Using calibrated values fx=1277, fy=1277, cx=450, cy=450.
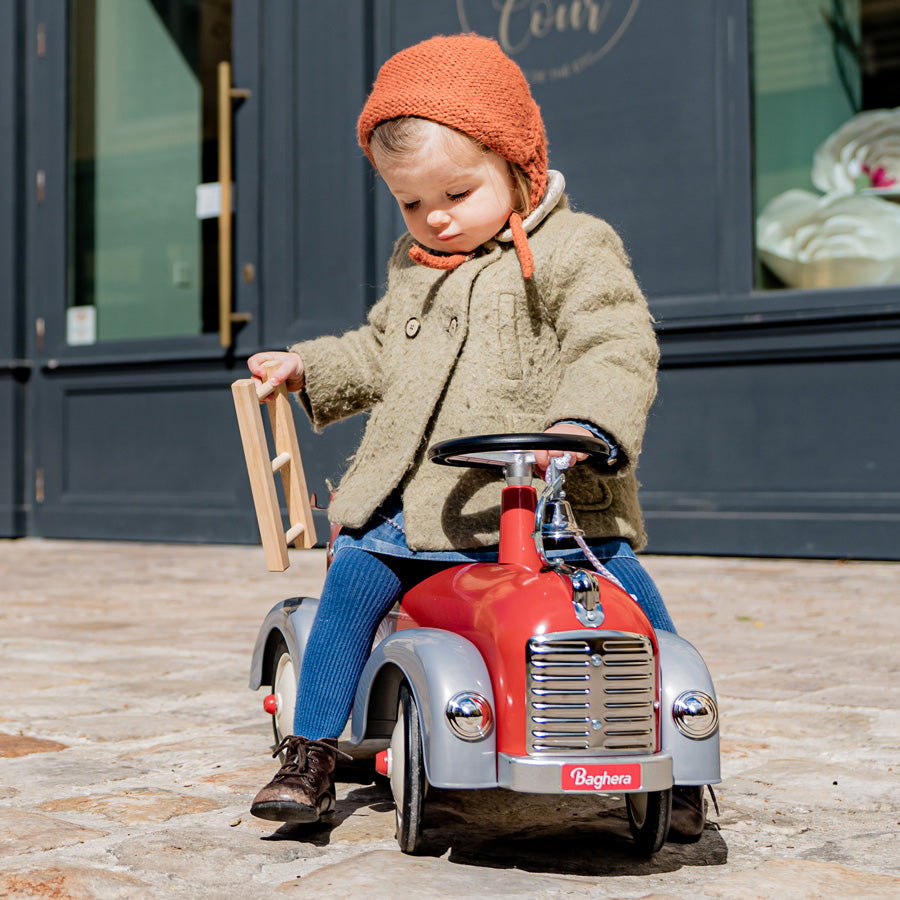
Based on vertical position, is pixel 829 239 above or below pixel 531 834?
above

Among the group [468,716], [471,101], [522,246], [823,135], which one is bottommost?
[468,716]

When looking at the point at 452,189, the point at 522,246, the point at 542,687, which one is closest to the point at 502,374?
the point at 522,246

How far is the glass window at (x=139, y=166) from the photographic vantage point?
725 cm

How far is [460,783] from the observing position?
66.1 inches

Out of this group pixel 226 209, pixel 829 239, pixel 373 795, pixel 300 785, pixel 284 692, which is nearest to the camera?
pixel 300 785

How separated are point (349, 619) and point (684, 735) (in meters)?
0.59

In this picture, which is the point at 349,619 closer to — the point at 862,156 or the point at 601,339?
the point at 601,339

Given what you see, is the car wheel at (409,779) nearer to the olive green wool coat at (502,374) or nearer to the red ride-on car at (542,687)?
the red ride-on car at (542,687)

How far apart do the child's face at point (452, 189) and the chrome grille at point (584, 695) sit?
736 mm

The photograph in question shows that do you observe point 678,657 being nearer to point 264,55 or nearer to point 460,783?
point 460,783

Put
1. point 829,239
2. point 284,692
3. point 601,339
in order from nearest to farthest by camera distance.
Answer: point 601,339
point 284,692
point 829,239

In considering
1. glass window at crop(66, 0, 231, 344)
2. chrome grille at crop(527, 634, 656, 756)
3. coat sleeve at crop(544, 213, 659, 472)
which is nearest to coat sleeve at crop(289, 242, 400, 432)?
coat sleeve at crop(544, 213, 659, 472)

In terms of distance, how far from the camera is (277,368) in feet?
7.31

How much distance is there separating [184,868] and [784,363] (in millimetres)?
4257
